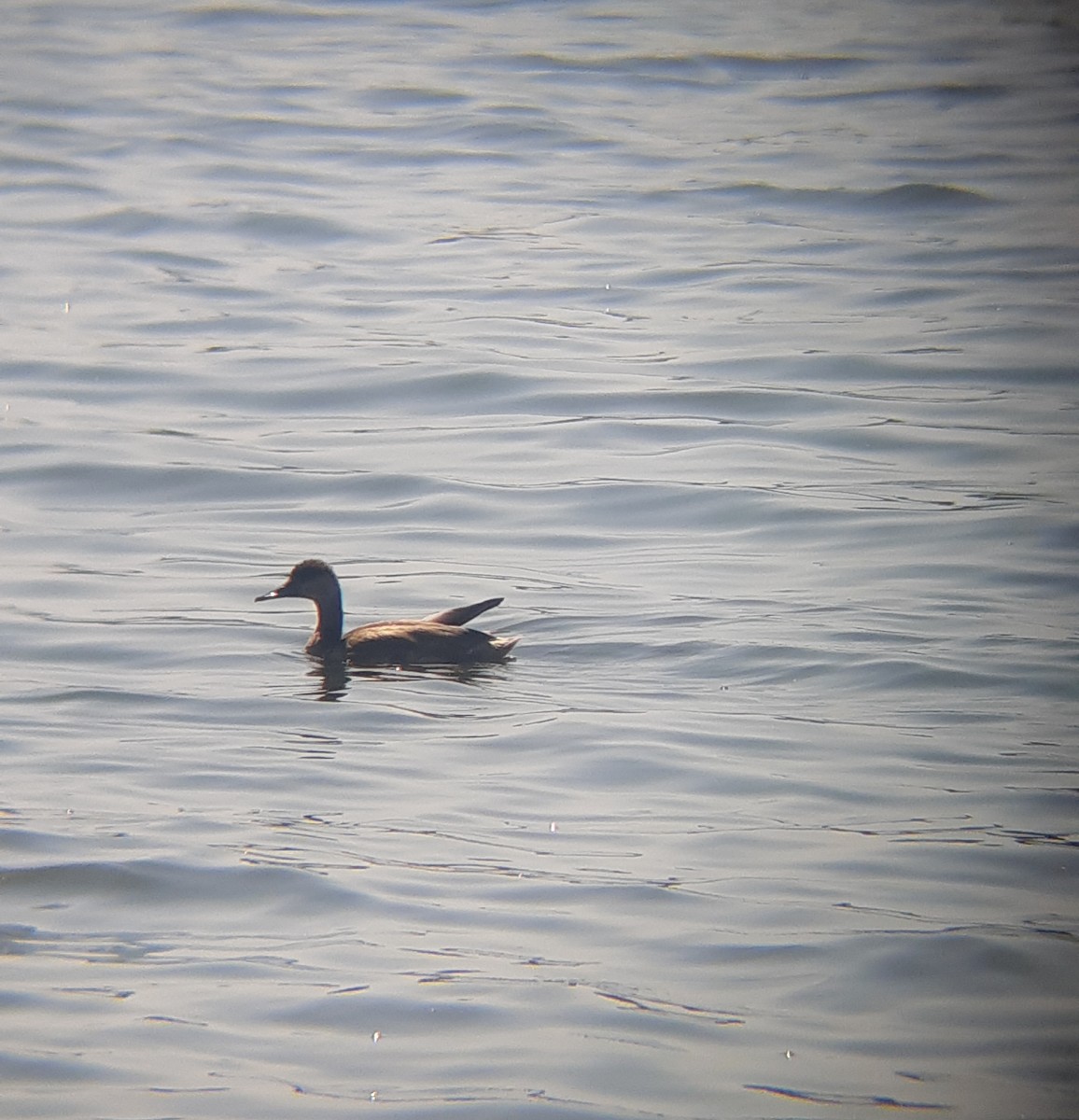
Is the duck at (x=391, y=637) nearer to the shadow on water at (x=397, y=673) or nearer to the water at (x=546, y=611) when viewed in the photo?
the shadow on water at (x=397, y=673)

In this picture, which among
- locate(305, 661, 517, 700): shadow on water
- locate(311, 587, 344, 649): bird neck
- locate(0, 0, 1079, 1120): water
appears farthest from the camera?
locate(311, 587, 344, 649): bird neck

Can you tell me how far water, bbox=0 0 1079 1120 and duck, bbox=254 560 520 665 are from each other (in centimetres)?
15

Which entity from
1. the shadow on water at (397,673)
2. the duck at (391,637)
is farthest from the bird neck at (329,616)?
the shadow on water at (397,673)

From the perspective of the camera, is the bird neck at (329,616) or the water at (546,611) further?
the bird neck at (329,616)

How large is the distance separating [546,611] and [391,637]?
1.25 meters

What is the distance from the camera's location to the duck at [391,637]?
32.3 ft

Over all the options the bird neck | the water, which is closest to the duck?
the bird neck

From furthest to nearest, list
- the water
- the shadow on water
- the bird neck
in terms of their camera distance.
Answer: the bird neck
the shadow on water
the water

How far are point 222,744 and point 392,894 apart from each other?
2.02 meters

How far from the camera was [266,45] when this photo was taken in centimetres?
3419

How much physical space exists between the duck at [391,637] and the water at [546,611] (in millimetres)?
146

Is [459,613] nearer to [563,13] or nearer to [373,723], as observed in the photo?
[373,723]

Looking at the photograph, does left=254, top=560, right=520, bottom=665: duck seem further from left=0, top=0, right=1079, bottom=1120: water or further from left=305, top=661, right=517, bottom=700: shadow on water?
left=0, top=0, right=1079, bottom=1120: water

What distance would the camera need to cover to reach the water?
5.68 meters
